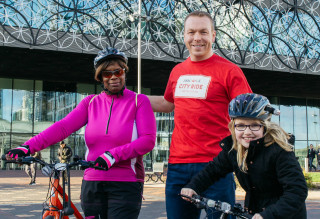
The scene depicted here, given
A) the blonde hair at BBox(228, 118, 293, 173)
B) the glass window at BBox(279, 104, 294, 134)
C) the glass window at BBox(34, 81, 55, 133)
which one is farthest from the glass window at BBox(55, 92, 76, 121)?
the blonde hair at BBox(228, 118, 293, 173)

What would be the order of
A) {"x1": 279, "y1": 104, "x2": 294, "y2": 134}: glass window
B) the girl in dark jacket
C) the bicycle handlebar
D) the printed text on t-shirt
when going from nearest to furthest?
1. the girl in dark jacket
2. the bicycle handlebar
3. the printed text on t-shirt
4. {"x1": 279, "y1": 104, "x2": 294, "y2": 134}: glass window

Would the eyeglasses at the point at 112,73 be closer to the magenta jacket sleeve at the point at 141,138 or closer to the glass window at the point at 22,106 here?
the magenta jacket sleeve at the point at 141,138

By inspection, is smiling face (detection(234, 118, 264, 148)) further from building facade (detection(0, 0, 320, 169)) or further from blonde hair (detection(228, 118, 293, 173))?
building facade (detection(0, 0, 320, 169))

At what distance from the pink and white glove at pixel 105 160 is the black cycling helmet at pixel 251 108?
807 mm

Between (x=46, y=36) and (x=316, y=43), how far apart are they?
16.4 metres

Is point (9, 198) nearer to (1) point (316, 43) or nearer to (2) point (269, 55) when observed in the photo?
(2) point (269, 55)

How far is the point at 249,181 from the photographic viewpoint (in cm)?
259

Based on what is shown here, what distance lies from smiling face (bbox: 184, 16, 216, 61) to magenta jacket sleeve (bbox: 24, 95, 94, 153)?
2.81 ft

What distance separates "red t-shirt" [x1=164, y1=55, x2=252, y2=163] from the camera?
317 cm

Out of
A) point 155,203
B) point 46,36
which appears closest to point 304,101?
point 46,36

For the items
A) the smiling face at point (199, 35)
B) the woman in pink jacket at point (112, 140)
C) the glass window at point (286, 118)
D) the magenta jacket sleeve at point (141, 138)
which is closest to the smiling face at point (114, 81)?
the woman in pink jacket at point (112, 140)

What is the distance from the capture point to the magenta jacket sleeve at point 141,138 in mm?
2871

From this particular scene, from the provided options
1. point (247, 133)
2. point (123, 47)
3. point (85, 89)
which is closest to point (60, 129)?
point (247, 133)

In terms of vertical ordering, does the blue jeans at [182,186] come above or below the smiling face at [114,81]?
below
